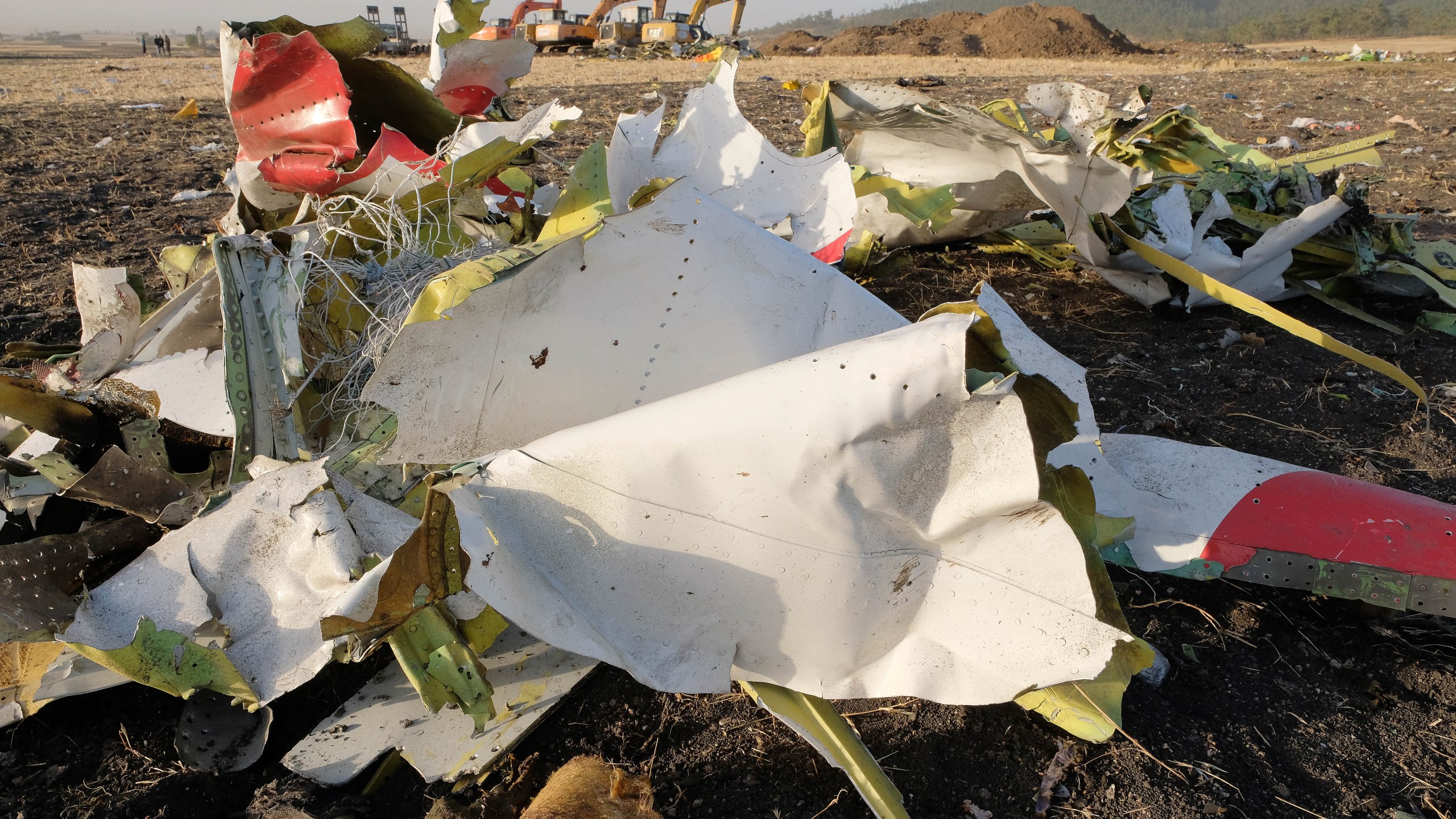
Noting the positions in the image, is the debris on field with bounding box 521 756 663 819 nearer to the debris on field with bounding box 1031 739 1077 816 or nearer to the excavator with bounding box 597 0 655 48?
the debris on field with bounding box 1031 739 1077 816

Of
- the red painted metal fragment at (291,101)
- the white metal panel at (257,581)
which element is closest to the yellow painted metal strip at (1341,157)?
the red painted metal fragment at (291,101)

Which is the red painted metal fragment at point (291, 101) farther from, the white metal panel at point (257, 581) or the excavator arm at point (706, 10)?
the excavator arm at point (706, 10)

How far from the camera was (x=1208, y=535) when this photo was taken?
1744 millimetres

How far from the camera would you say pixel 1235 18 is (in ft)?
199

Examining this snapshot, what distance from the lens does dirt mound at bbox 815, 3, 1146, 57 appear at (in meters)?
21.4

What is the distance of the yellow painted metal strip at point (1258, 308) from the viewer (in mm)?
2064

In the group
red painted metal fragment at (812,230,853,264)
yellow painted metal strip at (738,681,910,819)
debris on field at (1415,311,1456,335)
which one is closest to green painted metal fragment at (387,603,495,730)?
yellow painted metal strip at (738,681,910,819)

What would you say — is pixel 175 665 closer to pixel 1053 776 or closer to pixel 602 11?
pixel 1053 776

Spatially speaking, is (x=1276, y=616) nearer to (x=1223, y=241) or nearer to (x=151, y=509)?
(x=1223, y=241)

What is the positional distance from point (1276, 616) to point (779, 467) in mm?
1385

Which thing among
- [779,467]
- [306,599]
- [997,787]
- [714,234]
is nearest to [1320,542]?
[997,787]

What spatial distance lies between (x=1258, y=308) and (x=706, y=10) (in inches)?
769

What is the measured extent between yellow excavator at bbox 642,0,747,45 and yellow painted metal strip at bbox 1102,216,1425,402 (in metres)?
16.8

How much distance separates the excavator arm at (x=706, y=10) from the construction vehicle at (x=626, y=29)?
1.17 ft
